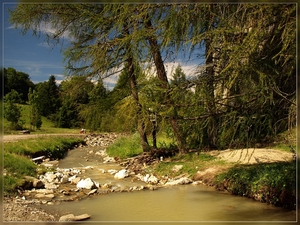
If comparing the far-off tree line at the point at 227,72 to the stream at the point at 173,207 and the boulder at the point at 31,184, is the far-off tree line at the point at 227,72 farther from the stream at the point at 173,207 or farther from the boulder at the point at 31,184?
the boulder at the point at 31,184

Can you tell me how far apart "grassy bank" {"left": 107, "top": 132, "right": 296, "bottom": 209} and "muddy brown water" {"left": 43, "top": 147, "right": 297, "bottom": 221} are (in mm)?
190

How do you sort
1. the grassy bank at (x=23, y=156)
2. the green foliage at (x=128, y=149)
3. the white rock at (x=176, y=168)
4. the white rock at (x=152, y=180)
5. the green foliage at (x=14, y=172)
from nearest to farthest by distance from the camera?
the green foliage at (x=14, y=172), the grassy bank at (x=23, y=156), the white rock at (x=152, y=180), the white rock at (x=176, y=168), the green foliage at (x=128, y=149)

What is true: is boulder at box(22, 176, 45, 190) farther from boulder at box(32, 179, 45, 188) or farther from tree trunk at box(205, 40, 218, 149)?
tree trunk at box(205, 40, 218, 149)

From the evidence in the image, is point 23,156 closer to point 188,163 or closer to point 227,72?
point 188,163

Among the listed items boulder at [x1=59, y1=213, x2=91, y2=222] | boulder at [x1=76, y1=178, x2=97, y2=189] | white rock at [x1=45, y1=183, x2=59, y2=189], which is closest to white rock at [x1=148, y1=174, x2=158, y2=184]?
boulder at [x1=76, y1=178, x2=97, y2=189]

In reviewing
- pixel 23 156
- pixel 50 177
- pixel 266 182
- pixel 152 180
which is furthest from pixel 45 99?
pixel 266 182

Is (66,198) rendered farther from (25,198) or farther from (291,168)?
(291,168)

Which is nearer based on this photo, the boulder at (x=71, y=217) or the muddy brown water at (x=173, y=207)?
the boulder at (x=71, y=217)

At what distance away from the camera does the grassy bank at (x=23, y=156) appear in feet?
22.6

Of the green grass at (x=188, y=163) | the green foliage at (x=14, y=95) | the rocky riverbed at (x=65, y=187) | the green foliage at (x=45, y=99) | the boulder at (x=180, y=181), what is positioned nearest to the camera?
the rocky riverbed at (x=65, y=187)

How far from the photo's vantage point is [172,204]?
5969 mm

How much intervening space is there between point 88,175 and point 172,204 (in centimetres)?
410

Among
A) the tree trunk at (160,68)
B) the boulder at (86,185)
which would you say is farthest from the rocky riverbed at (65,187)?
the tree trunk at (160,68)

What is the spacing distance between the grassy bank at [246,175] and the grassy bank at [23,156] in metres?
3.57
